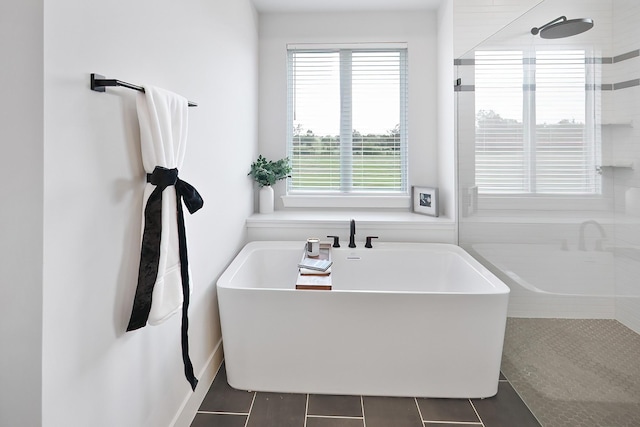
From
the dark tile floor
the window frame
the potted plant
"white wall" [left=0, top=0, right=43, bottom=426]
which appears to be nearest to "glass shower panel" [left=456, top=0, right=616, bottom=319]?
the dark tile floor

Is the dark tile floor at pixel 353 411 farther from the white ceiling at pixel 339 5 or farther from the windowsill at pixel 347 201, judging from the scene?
the white ceiling at pixel 339 5

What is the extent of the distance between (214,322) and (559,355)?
174 cm

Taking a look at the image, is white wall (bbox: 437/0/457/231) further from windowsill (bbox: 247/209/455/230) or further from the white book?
the white book

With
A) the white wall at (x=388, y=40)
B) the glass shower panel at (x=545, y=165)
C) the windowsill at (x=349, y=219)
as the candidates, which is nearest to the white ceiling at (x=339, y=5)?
the white wall at (x=388, y=40)

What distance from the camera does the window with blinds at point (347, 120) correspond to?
302 cm

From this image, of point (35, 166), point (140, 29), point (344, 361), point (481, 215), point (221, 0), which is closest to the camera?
point (35, 166)

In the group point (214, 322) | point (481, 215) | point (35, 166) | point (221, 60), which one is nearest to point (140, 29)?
point (35, 166)

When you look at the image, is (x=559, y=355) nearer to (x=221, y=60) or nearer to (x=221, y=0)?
(x=221, y=60)

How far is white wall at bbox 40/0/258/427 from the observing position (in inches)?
33.3

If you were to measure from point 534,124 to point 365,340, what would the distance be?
1.34m

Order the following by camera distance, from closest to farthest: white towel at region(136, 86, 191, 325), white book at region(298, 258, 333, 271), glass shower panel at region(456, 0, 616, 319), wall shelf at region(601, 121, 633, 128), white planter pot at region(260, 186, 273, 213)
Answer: white towel at region(136, 86, 191, 325) → wall shelf at region(601, 121, 633, 128) → glass shower panel at region(456, 0, 616, 319) → white book at region(298, 258, 333, 271) → white planter pot at region(260, 186, 273, 213)

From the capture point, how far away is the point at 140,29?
1.18 m

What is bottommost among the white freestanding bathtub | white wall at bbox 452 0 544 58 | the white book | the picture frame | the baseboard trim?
the baseboard trim

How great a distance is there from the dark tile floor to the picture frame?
1.30 m
